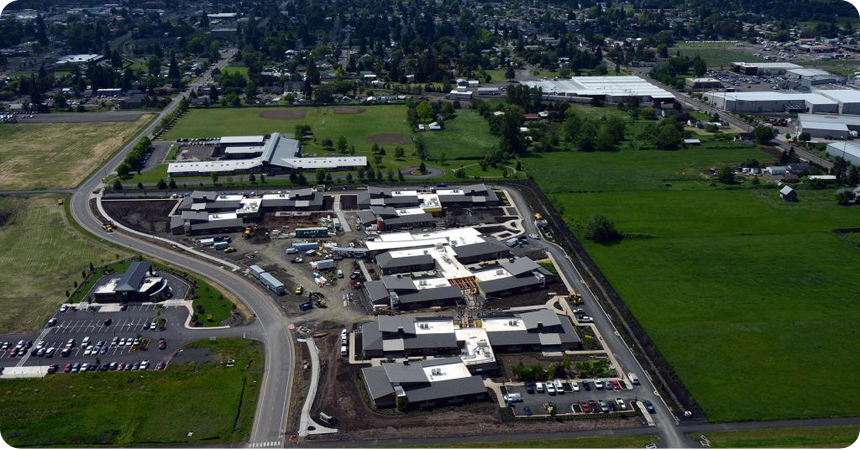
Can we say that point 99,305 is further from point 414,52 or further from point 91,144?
point 414,52

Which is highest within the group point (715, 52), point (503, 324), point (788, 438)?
point (715, 52)

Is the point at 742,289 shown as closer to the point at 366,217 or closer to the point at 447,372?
the point at 447,372

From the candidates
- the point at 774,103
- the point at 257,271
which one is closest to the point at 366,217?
the point at 257,271

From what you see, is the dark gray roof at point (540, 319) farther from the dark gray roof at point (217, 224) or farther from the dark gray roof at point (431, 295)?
the dark gray roof at point (217, 224)

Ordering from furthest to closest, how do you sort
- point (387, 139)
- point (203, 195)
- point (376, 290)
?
1. point (387, 139)
2. point (203, 195)
3. point (376, 290)

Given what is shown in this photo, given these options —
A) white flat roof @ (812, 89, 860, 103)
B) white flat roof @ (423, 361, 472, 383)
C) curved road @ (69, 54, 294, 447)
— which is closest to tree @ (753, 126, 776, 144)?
white flat roof @ (812, 89, 860, 103)

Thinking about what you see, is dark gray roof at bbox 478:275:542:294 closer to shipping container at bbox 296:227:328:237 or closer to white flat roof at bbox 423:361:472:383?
white flat roof at bbox 423:361:472:383
